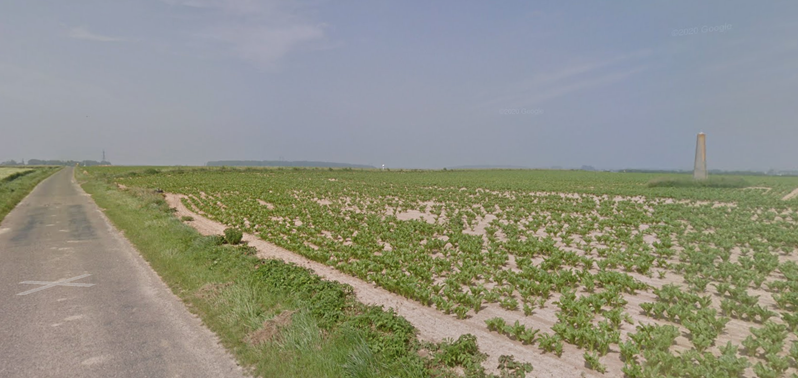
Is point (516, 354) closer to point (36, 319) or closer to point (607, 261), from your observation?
point (607, 261)

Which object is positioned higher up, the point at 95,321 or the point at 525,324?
the point at 95,321

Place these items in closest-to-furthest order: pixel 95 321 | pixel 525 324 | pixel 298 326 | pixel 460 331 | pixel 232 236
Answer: pixel 298 326
pixel 460 331
pixel 95 321
pixel 525 324
pixel 232 236

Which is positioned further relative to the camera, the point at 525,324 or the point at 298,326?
the point at 525,324

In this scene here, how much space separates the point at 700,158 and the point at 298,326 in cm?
5220

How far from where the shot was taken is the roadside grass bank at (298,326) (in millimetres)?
5227

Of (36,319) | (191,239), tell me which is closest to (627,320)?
(36,319)

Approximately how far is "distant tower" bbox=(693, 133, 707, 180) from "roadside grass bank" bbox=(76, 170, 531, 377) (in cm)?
4916

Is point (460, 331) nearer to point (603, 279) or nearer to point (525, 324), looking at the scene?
point (525, 324)

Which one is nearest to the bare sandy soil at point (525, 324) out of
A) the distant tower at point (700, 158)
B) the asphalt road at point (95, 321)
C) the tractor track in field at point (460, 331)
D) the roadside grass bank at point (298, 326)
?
the tractor track in field at point (460, 331)

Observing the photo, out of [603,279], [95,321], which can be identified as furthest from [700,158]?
[95,321]

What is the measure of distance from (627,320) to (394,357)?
4306 millimetres

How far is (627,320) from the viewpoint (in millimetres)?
6539

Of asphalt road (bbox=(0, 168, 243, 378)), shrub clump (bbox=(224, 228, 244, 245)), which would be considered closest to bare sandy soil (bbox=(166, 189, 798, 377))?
asphalt road (bbox=(0, 168, 243, 378))

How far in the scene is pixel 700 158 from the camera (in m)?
42.7
